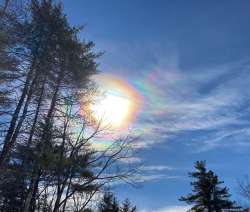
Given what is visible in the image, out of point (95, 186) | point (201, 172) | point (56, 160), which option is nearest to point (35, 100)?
point (56, 160)

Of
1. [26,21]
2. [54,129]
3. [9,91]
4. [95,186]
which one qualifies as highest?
[26,21]

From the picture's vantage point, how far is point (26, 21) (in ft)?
43.3

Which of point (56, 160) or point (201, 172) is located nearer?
point (56, 160)

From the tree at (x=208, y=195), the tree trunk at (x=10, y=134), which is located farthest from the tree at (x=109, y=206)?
the tree trunk at (x=10, y=134)

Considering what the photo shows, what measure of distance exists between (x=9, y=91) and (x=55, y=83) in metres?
2.83

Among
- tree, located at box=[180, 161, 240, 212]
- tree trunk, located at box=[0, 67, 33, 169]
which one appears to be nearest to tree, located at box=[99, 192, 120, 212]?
tree, located at box=[180, 161, 240, 212]

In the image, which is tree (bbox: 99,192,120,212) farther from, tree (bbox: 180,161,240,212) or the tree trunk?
the tree trunk

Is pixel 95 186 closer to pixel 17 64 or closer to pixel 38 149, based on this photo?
pixel 38 149

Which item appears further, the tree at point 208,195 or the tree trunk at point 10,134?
the tree at point 208,195

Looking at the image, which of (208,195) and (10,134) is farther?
(208,195)

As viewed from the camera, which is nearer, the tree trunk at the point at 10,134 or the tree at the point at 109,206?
the tree trunk at the point at 10,134

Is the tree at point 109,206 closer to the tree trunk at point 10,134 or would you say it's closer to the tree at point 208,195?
the tree at point 208,195

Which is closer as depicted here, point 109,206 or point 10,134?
point 10,134

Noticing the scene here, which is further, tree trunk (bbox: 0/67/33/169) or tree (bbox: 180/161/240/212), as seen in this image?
tree (bbox: 180/161/240/212)
